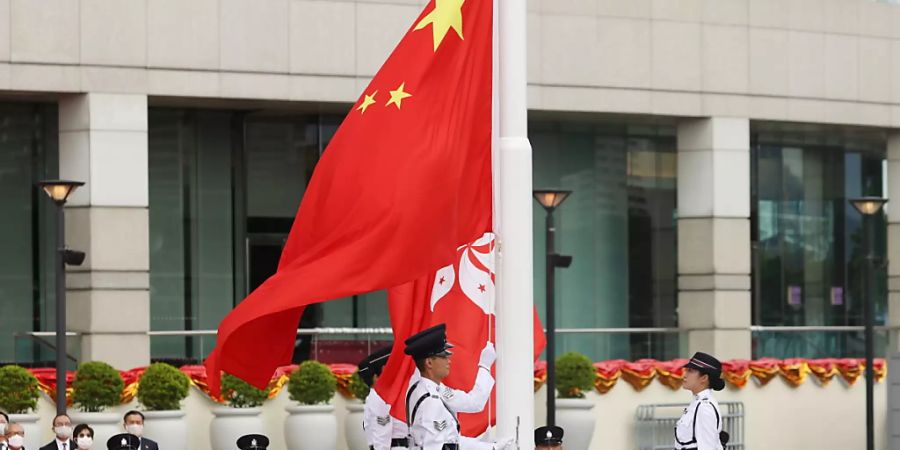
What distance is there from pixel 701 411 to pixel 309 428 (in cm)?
1023

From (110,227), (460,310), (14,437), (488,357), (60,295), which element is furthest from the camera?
(110,227)

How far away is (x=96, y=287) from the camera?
84.6ft

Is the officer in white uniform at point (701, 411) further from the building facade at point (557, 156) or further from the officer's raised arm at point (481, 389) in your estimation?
the building facade at point (557, 156)

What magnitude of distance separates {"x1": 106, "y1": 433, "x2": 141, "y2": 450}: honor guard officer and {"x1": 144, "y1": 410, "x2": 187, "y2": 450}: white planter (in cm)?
640

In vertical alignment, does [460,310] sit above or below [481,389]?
above

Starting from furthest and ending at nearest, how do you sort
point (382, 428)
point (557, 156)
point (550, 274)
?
1. point (557, 156)
2. point (550, 274)
3. point (382, 428)

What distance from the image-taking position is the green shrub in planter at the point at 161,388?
74.5 feet

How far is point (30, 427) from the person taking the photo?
21.7 m

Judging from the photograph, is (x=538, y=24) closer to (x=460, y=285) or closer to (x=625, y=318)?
(x=625, y=318)

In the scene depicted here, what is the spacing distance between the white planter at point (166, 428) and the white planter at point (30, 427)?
138cm

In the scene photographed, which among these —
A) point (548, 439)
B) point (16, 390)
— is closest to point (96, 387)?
point (16, 390)

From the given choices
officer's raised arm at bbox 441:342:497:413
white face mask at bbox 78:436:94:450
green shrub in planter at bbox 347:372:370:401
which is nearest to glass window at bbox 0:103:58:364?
green shrub in planter at bbox 347:372:370:401

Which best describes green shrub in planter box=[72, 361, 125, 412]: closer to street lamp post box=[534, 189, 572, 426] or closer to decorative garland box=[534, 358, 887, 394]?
street lamp post box=[534, 189, 572, 426]

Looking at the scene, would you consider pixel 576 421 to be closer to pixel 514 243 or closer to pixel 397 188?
pixel 397 188
